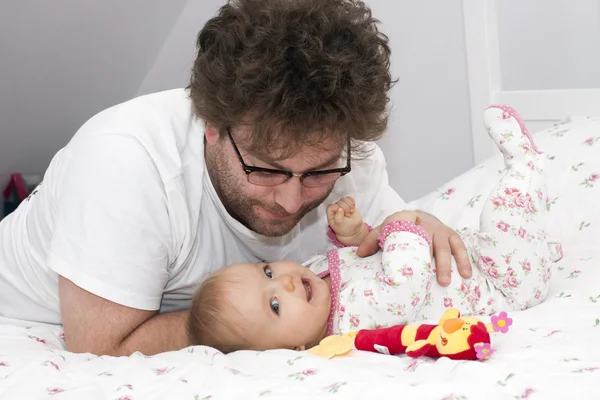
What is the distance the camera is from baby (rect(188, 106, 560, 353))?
4.84 ft

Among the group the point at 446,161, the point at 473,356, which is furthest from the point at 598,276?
the point at 446,161

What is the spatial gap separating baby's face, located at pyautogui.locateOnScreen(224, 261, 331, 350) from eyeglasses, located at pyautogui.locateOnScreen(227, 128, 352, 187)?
19 centimetres

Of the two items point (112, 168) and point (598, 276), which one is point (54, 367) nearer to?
point (112, 168)

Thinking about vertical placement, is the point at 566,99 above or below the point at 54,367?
above

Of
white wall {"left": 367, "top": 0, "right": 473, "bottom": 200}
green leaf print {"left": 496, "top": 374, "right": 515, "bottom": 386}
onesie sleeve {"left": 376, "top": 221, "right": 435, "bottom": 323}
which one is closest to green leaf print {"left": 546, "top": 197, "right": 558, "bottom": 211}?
onesie sleeve {"left": 376, "top": 221, "right": 435, "bottom": 323}

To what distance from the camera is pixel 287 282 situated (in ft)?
5.01

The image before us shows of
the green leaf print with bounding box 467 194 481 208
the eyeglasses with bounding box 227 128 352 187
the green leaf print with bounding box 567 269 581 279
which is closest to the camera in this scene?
the eyeglasses with bounding box 227 128 352 187

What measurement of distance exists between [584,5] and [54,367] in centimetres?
188

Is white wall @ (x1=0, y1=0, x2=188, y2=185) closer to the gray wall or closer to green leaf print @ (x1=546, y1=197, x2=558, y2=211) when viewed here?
the gray wall

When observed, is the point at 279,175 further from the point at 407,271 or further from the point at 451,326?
the point at 451,326

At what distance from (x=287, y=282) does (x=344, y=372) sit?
42 cm

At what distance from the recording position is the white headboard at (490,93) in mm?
2391

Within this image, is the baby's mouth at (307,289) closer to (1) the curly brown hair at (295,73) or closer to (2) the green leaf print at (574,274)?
(1) the curly brown hair at (295,73)

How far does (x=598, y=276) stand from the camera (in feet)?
5.11
